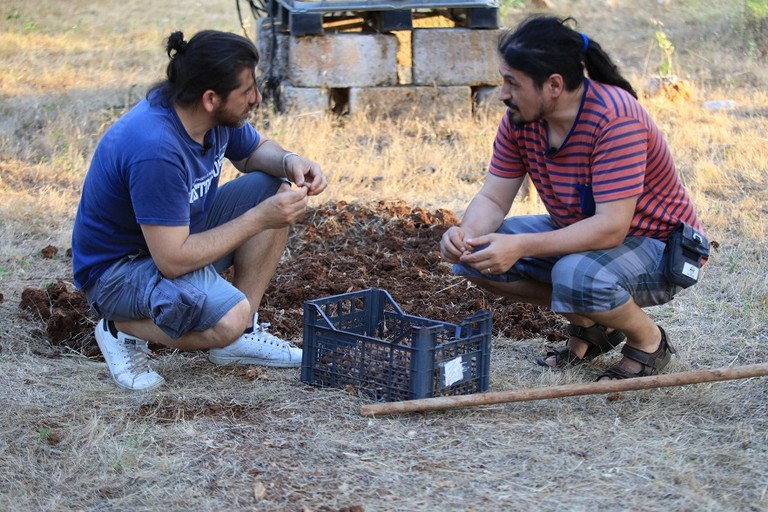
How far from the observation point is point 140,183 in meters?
3.51

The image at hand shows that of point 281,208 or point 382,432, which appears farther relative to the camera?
point 281,208

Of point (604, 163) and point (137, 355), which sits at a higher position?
point (604, 163)

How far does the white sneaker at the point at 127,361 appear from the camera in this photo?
390 cm

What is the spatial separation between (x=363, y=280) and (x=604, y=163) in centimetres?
196

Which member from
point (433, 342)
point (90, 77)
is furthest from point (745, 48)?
point (433, 342)

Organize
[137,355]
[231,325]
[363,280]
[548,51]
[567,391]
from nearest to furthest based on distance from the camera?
[567,391], [548,51], [231,325], [137,355], [363,280]

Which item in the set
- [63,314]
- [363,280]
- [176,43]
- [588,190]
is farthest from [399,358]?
[63,314]

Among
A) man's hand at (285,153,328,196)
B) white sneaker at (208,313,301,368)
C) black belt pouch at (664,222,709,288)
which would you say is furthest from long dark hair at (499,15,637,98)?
white sneaker at (208,313,301,368)

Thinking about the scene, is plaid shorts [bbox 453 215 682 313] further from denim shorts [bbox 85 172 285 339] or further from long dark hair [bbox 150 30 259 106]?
long dark hair [bbox 150 30 259 106]

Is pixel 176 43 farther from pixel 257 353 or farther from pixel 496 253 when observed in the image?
pixel 496 253

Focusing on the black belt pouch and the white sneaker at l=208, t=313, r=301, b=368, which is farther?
the white sneaker at l=208, t=313, r=301, b=368

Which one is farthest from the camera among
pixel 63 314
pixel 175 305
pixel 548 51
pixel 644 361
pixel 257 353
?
pixel 63 314

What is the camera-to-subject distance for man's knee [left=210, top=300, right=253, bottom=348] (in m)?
3.75

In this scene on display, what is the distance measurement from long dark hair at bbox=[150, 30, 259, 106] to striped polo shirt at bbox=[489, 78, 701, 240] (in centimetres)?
113
